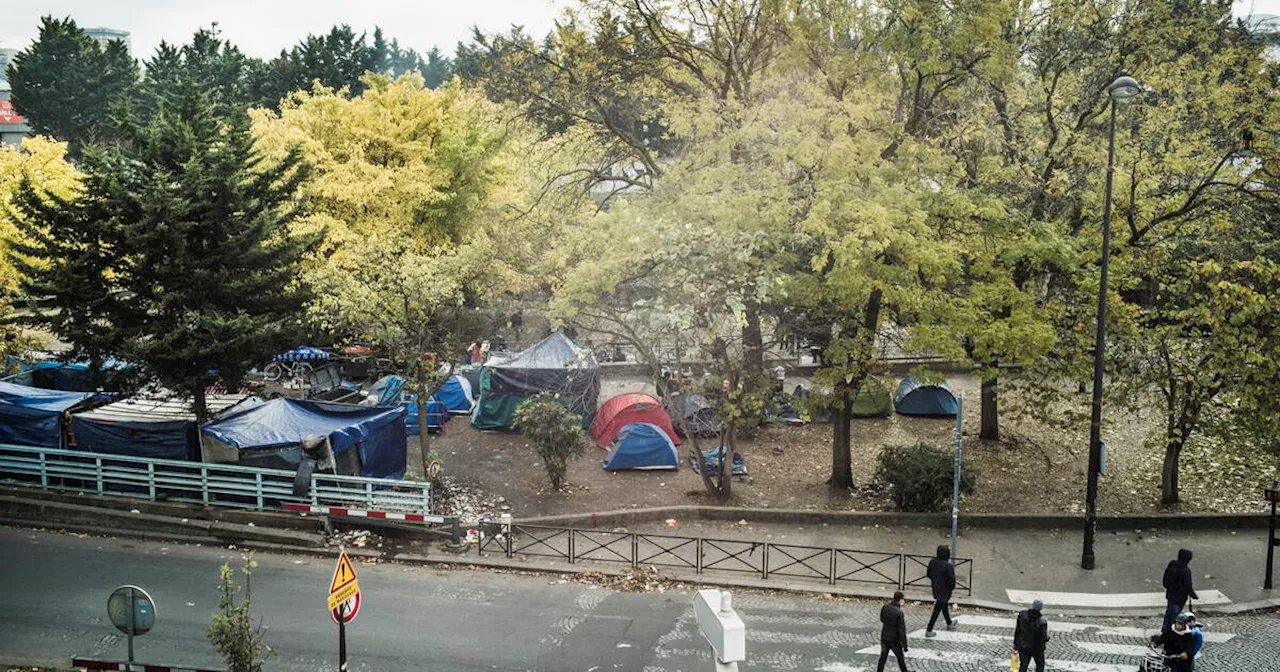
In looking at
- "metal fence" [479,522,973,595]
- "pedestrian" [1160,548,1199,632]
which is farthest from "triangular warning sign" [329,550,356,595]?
"pedestrian" [1160,548,1199,632]

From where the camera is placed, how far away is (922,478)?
19.1 meters

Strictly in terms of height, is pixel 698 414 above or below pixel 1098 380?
below

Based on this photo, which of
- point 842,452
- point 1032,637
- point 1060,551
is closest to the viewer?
point 1032,637

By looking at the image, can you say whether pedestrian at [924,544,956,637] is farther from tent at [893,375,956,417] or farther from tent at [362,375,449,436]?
tent at [362,375,449,436]

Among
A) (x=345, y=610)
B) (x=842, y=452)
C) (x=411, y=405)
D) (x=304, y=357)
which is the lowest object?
(x=345, y=610)

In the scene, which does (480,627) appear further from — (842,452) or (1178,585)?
(842,452)

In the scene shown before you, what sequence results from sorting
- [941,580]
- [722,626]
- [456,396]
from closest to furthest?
[722,626]
[941,580]
[456,396]

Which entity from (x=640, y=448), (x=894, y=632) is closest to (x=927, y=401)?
(x=640, y=448)

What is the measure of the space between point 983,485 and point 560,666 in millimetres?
13356

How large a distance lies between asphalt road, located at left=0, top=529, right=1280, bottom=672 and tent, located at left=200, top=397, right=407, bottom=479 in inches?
108

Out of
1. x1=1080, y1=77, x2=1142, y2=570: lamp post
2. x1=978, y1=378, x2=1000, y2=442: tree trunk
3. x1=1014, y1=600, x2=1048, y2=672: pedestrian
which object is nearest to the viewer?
x1=1014, y1=600, x2=1048, y2=672: pedestrian

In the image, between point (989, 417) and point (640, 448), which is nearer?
point (640, 448)

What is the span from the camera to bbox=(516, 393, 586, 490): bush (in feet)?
68.7

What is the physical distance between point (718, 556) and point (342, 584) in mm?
8581
